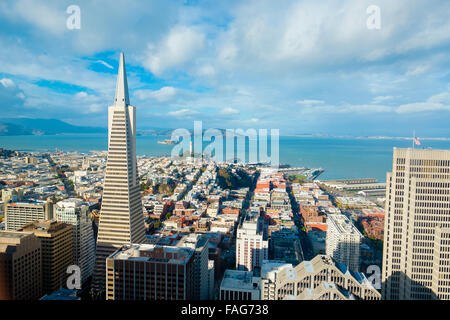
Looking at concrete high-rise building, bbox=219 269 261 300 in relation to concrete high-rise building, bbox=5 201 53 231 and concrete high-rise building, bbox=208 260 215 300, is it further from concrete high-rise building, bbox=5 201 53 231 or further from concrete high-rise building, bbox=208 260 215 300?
concrete high-rise building, bbox=5 201 53 231

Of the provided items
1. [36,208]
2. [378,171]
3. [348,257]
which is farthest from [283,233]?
[378,171]

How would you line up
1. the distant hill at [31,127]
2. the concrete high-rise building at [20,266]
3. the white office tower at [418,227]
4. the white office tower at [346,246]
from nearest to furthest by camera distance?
the white office tower at [418,227], the concrete high-rise building at [20,266], the white office tower at [346,246], the distant hill at [31,127]

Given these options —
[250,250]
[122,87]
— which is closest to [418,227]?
[250,250]

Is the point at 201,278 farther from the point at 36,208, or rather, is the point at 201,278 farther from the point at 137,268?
the point at 36,208

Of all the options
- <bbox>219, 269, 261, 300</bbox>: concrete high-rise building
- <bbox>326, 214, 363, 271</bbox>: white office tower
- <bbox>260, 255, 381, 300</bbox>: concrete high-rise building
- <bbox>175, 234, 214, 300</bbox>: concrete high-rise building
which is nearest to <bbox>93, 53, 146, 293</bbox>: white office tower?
<bbox>175, 234, 214, 300</bbox>: concrete high-rise building

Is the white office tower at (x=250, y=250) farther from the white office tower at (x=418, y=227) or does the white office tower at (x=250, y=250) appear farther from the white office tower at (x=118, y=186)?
the white office tower at (x=418, y=227)

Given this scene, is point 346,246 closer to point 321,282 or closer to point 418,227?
point 418,227

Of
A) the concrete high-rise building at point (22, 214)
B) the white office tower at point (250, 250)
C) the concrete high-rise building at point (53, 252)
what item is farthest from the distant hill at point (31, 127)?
the white office tower at point (250, 250)
